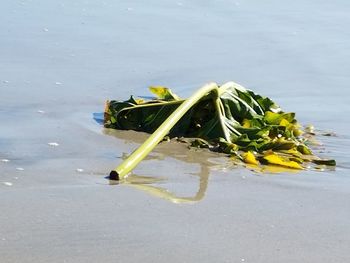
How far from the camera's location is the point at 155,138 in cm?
371

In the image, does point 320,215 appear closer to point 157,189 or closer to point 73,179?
point 157,189

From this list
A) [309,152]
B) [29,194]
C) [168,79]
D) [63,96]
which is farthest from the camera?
[168,79]

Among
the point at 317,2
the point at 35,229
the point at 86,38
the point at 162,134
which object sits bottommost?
the point at 35,229

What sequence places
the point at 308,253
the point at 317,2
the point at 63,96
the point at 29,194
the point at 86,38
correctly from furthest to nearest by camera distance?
the point at 317,2 < the point at 86,38 < the point at 63,96 < the point at 29,194 < the point at 308,253

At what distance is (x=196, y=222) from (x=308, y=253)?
451 millimetres

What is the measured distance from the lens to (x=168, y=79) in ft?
18.4

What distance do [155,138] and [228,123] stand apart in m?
0.67

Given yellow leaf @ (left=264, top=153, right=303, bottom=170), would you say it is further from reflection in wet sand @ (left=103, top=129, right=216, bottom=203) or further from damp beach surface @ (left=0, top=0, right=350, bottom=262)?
reflection in wet sand @ (left=103, top=129, right=216, bottom=203)

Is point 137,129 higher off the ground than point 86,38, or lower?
lower

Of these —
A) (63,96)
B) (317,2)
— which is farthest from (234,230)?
(317,2)

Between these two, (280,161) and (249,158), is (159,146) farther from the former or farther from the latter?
(280,161)

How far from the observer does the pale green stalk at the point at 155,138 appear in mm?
3482

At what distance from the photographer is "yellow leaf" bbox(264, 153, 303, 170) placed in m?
3.91

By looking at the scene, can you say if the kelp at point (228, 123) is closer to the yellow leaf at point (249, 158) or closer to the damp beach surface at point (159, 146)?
the yellow leaf at point (249, 158)
